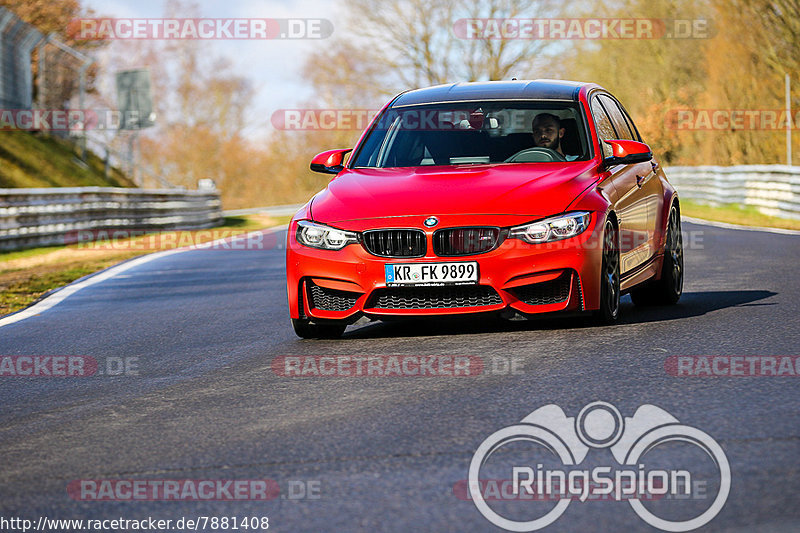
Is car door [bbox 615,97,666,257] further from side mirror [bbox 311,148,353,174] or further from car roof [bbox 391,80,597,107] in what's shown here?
side mirror [bbox 311,148,353,174]

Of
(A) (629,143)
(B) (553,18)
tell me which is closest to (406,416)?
(A) (629,143)

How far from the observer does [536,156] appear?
8.60 meters

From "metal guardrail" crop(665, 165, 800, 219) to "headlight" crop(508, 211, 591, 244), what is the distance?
59.7 feet

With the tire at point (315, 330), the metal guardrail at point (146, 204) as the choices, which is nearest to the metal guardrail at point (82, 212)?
the metal guardrail at point (146, 204)

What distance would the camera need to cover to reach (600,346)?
724 cm

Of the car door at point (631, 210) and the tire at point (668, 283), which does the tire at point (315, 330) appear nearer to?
the car door at point (631, 210)

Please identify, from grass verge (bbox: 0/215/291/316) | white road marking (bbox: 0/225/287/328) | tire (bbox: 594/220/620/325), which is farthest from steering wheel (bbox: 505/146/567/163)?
grass verge (bbox: 0/215/291/316)

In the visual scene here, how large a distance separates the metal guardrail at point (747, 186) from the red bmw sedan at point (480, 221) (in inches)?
671

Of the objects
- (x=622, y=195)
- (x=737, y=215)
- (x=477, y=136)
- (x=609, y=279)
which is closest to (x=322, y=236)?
(x=477, y=136)

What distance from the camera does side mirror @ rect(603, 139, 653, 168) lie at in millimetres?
8484

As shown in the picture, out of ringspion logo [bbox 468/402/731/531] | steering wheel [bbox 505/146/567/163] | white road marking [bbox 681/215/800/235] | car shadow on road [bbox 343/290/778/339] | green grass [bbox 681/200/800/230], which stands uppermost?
steering wheel [bbox 505/146/567/163]

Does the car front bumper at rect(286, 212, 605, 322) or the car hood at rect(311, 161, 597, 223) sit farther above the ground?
the car hood at rect(311, 161, 597, 223)

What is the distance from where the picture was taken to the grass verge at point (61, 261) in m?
14.2

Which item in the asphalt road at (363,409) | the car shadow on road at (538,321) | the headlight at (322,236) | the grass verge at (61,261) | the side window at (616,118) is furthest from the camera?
the grass verge at (61,261)
